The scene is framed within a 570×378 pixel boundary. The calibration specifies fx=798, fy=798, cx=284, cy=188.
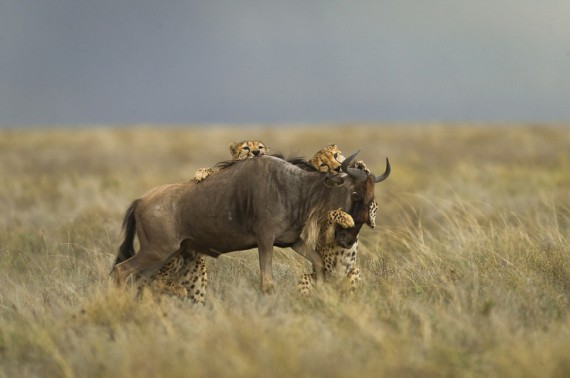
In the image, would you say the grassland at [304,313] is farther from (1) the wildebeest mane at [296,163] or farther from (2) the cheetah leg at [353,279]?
(1) the wildebeest mane at [296,163]

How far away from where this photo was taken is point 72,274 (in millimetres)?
8836

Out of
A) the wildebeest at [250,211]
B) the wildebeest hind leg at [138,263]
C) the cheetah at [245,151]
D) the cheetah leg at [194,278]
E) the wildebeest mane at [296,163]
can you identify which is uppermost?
the cheetah at [245,151]

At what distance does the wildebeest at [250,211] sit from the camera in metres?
6.85

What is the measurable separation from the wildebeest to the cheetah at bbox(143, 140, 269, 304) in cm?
22

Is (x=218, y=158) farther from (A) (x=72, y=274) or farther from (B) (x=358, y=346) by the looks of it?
(B) (x=358, y=346)

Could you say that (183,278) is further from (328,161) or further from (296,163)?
(328,161)

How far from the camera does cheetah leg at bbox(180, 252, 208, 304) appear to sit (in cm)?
759

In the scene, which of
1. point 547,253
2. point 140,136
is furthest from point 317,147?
point 547,253

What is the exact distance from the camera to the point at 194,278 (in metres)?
7.70

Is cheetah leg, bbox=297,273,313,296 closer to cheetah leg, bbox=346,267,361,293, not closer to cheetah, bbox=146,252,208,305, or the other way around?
cheetah leg, bbox=346,267,361,293

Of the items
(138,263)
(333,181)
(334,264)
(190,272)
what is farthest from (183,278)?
(333,181)

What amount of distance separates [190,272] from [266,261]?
3.86 feet

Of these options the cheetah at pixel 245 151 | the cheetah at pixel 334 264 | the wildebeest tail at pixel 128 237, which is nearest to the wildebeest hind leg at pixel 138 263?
the wildebeest tail at pixel 128 237

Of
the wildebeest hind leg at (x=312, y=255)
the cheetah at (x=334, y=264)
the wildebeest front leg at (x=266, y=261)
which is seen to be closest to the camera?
the wildebeest front leg at (x=266, y=261)
